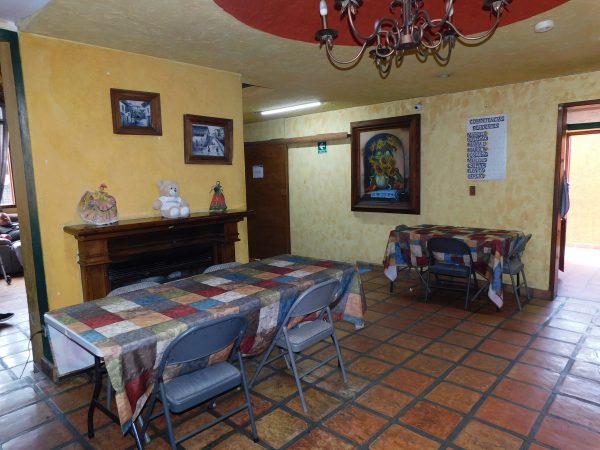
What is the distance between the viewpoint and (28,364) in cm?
307

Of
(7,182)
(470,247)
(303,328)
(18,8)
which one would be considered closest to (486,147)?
(470,247)

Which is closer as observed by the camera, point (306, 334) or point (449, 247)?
point (306, 334)

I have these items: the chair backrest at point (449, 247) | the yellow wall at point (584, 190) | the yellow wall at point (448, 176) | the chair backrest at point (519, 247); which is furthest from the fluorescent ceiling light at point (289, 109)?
the yellow wall at point (584, 190)

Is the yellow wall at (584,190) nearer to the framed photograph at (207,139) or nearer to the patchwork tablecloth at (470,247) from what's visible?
the patchwork tablecloth at (470,247)

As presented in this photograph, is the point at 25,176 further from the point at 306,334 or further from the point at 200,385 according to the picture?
the point at 306,334

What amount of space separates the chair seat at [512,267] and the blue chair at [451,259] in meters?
0.32

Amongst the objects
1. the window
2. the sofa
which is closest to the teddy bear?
the sofa

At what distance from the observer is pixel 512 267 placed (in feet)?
13.3

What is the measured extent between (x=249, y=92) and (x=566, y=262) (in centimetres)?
542

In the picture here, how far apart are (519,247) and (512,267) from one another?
26 centimetres

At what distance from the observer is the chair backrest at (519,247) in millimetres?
4051

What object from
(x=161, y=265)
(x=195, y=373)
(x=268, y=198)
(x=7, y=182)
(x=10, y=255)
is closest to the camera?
(x=195, y=373)

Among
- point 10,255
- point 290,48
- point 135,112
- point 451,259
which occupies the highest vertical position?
point 290,48

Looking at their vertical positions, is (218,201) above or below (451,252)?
above
